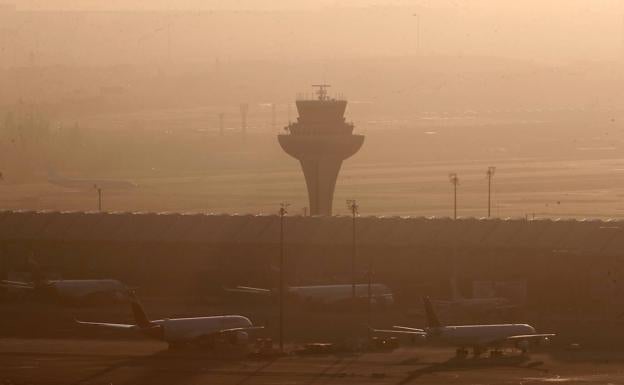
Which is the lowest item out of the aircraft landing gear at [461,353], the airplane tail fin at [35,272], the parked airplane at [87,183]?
the aircraft landing gear at [461,353]

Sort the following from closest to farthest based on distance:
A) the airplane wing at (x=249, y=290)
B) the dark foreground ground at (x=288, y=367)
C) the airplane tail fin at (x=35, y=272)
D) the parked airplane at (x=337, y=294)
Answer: the dark foreground ground at (x=288, y=367) < the parked airplane at (x=337, y=294) < the airplane wing at (x=249, y=290) < the airplane tail fin at (x=35, y=272)

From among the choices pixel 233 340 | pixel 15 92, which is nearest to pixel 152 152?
pixel 15 92

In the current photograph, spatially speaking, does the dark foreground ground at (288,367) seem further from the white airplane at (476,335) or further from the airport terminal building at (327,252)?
the airport terminal building at (327,252)

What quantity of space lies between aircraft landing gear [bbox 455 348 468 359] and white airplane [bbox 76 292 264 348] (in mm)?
6764

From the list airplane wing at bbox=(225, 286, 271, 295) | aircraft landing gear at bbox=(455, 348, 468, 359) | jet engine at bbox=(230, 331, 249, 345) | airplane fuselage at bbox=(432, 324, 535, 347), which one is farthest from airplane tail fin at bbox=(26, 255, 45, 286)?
aircraft landing gear at bbox=(455, 348, 468, 359)

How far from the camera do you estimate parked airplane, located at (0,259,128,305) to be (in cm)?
6150

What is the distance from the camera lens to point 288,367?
46625mm

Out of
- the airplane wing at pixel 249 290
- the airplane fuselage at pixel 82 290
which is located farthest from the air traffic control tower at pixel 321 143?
the airplane fuselage at pixel 82 290

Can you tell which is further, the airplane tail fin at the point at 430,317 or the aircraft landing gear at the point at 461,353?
the airplane tail fin at the point at 430,317

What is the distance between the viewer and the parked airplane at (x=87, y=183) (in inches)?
4941

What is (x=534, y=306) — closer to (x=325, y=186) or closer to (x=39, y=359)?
(x=39, y=359)

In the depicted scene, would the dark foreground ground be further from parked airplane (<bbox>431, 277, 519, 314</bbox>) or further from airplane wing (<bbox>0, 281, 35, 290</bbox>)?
airplane wing (<bbox>0, 281, 35, 290</bbox>)

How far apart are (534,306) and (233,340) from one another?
14.4 meters

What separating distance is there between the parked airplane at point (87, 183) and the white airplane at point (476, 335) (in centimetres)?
7692
